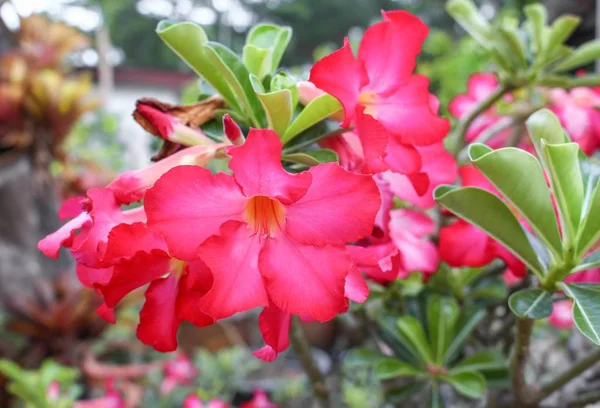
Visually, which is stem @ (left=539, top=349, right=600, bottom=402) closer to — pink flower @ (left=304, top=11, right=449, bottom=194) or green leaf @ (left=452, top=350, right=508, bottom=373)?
green leaf @ (left=452, top=350, right=508, bottom=373)

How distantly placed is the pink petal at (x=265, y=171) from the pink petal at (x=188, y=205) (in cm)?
1

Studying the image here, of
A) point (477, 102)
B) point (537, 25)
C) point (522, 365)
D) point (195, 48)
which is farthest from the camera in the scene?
point (477, 102)

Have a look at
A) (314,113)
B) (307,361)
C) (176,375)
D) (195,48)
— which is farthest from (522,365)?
(176,375)

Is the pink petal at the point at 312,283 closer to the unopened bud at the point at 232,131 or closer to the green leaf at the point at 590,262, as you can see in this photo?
the unopened bud at the point at 232,131

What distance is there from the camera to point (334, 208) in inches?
14.4

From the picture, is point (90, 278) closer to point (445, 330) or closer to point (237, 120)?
point (237, 120)

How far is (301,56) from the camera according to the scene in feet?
44.3

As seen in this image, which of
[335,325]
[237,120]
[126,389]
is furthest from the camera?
[335,325]

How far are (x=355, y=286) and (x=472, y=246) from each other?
20cm

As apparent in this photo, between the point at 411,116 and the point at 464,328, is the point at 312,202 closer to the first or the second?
the point at 411,116

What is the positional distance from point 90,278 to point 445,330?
467mm

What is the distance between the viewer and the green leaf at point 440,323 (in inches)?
27.5

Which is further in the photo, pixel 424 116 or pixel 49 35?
pixel 49 35

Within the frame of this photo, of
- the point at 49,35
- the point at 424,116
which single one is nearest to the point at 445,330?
the point at 424,116
